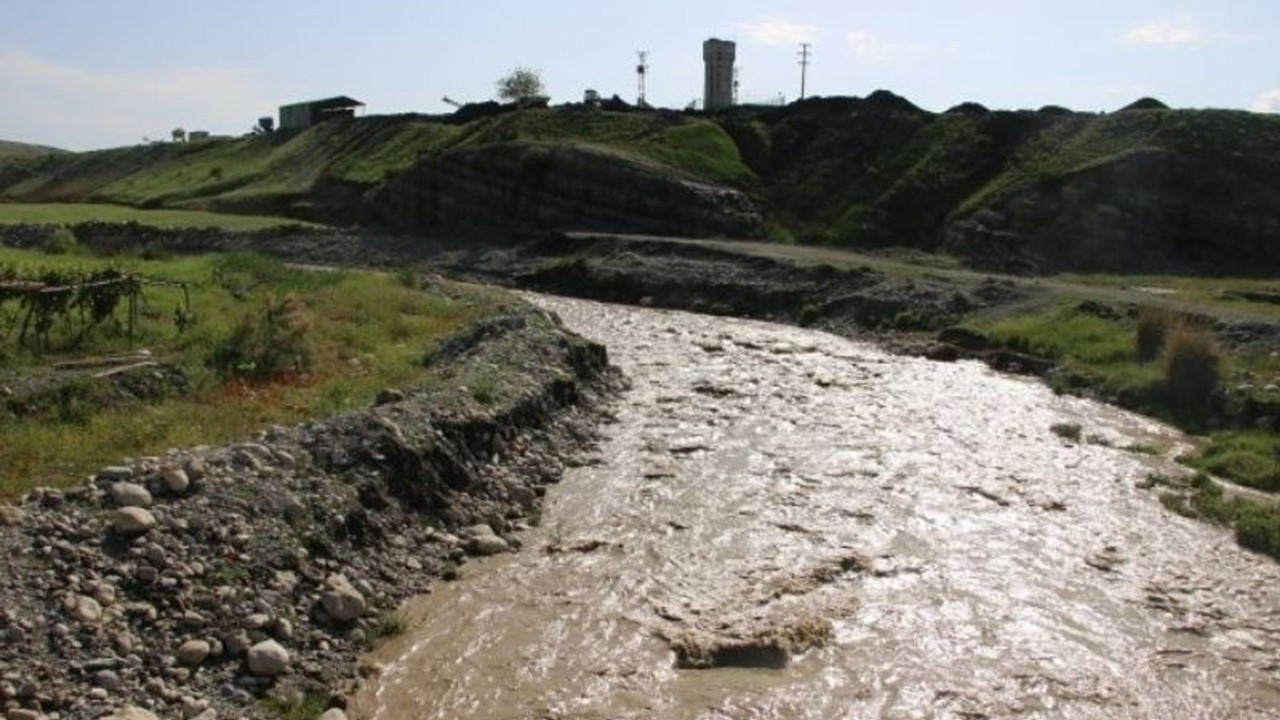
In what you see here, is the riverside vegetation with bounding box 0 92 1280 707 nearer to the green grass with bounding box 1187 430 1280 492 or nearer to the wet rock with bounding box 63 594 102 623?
the green grass with bounding box 1187 430 1280 492

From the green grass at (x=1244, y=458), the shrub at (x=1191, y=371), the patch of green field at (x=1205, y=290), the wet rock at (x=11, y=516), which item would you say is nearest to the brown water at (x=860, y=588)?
the green grass at (x=1244, y=458)

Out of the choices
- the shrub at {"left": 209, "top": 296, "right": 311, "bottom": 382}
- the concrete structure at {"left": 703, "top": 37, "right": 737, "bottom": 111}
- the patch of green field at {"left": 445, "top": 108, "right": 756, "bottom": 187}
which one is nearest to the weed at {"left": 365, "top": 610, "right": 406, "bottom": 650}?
the shrub at {"left": 209, "top": 296, "right": 311, "bottom": 382}

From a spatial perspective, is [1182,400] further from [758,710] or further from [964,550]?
[758,710]

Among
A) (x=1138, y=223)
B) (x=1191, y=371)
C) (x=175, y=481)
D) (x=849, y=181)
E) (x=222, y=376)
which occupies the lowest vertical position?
(x=175, y=481)

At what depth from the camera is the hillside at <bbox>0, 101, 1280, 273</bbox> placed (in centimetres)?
5584

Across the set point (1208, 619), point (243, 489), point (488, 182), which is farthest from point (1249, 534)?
point (488, 182)

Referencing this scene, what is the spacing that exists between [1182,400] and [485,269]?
38773 mm

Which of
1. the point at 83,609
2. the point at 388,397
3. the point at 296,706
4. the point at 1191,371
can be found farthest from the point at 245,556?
the point at 1191,371

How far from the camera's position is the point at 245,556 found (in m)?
14.2

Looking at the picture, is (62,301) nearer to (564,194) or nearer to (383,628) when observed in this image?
(383,628)

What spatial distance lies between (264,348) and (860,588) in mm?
14801

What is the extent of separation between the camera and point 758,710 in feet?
42.7

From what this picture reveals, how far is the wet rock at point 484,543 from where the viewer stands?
57.5 feet

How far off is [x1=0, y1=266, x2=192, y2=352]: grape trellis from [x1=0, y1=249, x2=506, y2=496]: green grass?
0.31 meters
